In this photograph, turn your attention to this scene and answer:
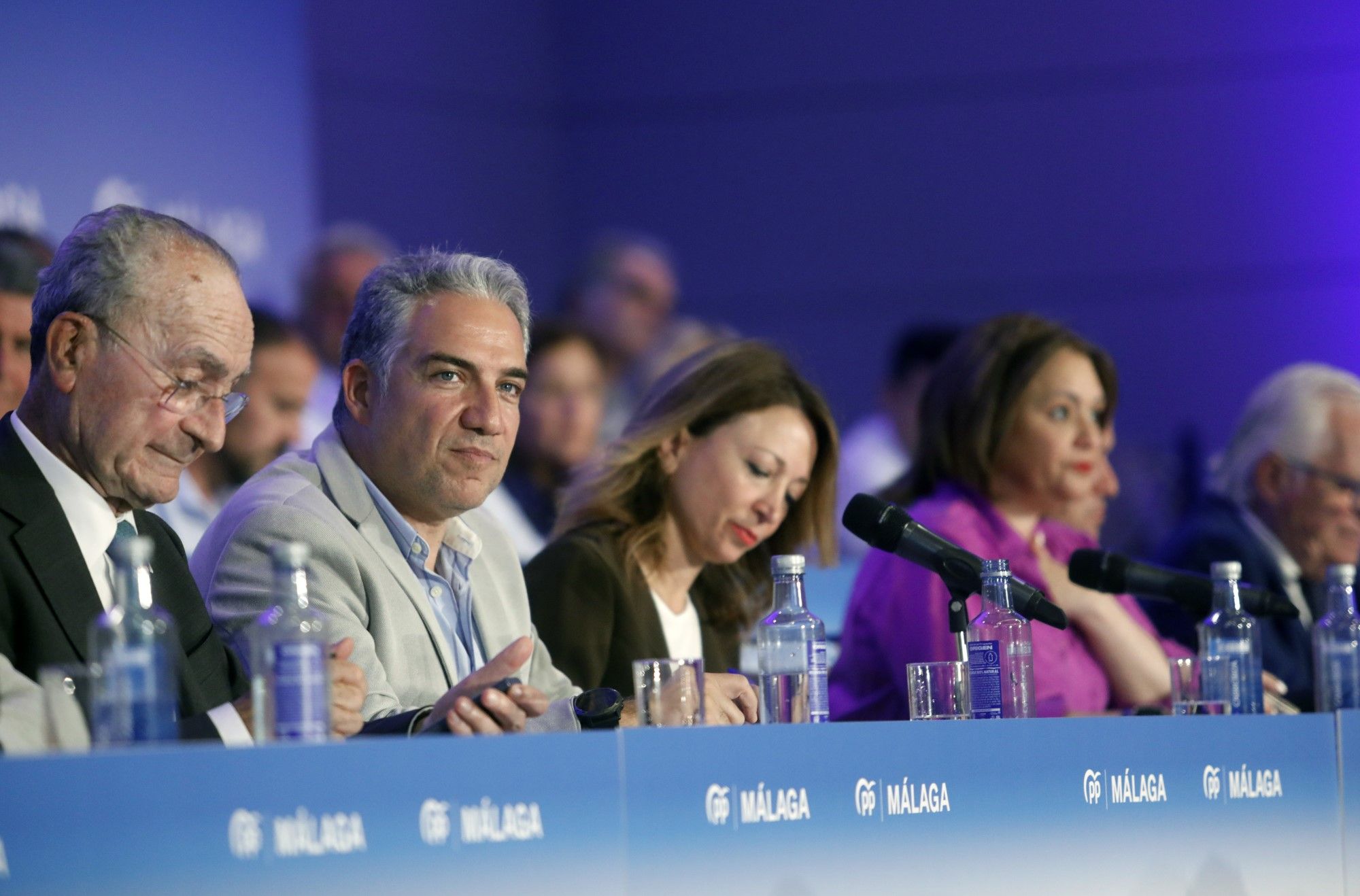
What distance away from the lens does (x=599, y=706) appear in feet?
6.82

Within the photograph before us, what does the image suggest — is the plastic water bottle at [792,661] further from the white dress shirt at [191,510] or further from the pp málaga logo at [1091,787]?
the white dress shirt at [191,510]

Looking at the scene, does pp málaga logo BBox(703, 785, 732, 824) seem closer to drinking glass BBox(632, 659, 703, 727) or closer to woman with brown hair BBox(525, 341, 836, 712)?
drinking glass BBox(632, 659, 703, 727)

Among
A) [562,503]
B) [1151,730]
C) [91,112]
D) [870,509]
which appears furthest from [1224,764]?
[91,112]

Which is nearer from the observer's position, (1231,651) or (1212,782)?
(1212,782)

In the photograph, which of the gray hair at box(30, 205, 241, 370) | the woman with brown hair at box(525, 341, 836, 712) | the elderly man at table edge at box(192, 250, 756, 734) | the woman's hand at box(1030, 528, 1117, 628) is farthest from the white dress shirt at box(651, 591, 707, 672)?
the gray hair at box(30, 205, 241, 370)

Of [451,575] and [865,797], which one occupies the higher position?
[451,575]

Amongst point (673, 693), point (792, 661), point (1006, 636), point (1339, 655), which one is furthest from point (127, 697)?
point (1339, 655)

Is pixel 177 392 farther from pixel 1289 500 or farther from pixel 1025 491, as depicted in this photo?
pixel 1289 500

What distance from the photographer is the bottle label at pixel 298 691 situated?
150 centimetres

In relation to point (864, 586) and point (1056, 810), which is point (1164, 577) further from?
point (1056, 810)

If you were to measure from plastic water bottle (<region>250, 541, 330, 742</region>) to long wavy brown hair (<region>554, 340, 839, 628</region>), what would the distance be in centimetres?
156

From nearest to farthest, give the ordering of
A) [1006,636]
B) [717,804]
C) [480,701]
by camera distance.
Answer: [717,804] < [480,701] < [1006,636]

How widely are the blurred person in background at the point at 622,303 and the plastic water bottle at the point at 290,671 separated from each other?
3843mm

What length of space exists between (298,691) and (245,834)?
21 cm
